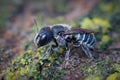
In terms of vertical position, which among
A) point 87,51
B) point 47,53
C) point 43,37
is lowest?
point 87,51

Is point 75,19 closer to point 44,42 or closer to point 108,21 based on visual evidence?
point 108,21

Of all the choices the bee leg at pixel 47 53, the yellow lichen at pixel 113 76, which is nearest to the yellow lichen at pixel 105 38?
the bee leg at pixel 47 53

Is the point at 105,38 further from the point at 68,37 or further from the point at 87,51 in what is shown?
the point at 68,37

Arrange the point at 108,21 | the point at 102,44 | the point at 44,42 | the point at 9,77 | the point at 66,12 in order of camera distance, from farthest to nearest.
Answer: the point at 66,12
the point at 108,21
the point at 102,44
the point at 44,42
the point at 9,77

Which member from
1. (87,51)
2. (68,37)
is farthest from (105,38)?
(68,37)

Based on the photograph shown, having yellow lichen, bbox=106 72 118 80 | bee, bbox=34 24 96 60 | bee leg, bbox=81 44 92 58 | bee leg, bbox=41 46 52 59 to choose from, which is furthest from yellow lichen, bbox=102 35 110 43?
yellow lichen, bbox=106 72 118 80

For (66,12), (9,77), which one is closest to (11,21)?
(66,12)

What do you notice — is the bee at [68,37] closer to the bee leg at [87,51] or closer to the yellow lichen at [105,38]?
the bee leg at [87,51]

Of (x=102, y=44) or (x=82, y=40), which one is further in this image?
(x=102, y=44)

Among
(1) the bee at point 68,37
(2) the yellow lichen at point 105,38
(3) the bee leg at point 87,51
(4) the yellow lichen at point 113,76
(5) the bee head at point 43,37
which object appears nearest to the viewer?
(4) the yellow lichen at point 113,76
